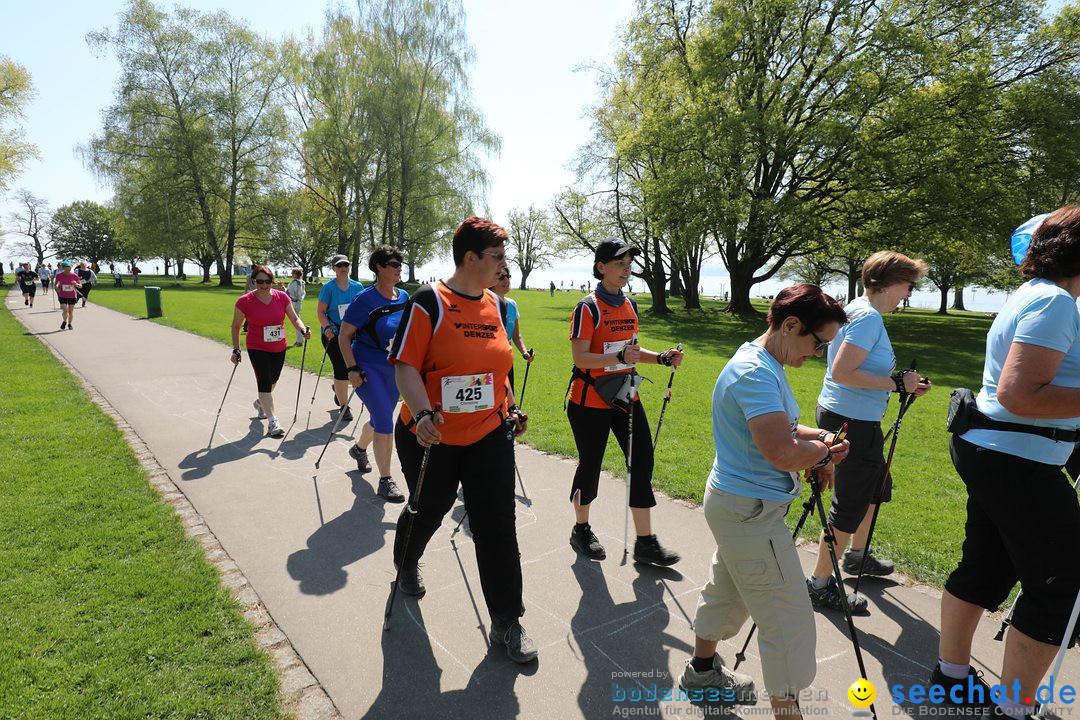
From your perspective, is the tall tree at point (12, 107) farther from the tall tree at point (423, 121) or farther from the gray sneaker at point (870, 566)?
the gray sneaker at point (870, 566)

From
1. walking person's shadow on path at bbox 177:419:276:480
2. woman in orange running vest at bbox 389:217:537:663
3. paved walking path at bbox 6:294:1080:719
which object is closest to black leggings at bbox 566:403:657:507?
paved walking path at bbox 6:294:1080:719

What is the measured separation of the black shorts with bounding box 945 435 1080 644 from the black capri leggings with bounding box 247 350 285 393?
7087 millimetres

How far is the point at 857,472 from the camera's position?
3395 millimetres

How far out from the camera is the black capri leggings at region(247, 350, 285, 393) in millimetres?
7156

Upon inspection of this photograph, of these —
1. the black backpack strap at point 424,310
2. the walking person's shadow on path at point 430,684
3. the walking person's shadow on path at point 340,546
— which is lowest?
the walking person's shadow on path at point 430,684

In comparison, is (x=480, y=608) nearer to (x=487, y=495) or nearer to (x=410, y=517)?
(x=410, y=517)

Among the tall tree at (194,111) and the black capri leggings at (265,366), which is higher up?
the tall tree at (194,111)

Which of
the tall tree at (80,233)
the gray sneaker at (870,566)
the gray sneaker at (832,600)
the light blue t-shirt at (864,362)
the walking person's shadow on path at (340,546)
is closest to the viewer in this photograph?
the light blue t-shirt at (864,362)

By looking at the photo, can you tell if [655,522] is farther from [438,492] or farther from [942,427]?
[942,427]

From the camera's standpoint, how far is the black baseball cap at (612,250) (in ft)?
12.6

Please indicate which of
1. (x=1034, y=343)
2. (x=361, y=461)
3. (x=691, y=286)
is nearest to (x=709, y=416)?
(x=361, y=461)

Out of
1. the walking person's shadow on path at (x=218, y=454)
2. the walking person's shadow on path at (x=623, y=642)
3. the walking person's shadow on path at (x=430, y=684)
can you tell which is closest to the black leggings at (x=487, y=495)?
the walking person's shadow on path at (x=430, y=684)

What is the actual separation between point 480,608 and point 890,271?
3245 millimetres

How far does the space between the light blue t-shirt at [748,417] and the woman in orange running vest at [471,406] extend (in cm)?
123
